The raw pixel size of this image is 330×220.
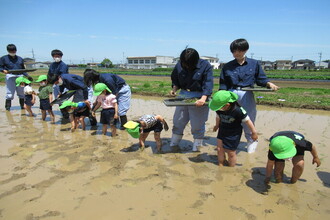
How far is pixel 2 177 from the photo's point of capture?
308 centimetres

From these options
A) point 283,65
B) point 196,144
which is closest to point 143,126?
point 196,144

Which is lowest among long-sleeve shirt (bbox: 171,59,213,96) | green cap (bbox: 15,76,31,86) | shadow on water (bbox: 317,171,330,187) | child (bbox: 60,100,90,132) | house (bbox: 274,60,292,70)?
shadow on water (bbox: 317,171,330,187)

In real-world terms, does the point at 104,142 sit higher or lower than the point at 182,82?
lower

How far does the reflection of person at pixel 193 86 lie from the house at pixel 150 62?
242ft

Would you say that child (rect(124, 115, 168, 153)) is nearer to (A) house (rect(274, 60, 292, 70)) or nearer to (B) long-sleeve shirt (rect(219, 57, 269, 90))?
(B) long-sleeve shirt (rect(219, 57, 269, 90))

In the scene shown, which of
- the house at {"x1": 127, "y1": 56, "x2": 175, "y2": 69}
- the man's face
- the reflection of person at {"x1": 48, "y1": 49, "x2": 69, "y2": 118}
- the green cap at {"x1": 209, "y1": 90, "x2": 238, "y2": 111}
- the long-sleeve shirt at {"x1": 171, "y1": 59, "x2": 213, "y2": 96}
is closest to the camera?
the green cap at {"x1": 209, "y1": 90, "x2": 238, "y2": 111}

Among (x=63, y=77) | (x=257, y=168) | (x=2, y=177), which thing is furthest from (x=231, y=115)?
(x=63, y=77)

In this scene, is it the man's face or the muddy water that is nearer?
the muddy water

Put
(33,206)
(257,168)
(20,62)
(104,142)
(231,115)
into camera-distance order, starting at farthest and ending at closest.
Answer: (20,62), (104,142), (257,168), (231,115), (33,206)

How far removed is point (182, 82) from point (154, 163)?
1.38 m

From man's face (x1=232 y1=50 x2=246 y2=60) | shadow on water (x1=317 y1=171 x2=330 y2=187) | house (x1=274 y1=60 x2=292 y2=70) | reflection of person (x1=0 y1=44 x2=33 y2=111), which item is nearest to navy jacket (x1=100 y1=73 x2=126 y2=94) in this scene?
man's face (x1=232 y1=50 x2=246 y2=60)

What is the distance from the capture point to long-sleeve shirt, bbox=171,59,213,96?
377cm

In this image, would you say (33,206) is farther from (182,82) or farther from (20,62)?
(20,62)

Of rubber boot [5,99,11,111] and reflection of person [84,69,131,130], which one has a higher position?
reflection of person [84,69,131,130]
